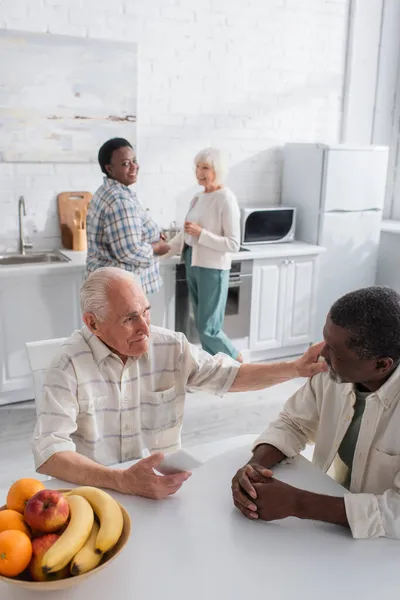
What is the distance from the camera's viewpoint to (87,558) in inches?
38.9

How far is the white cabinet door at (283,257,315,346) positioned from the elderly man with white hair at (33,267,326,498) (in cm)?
250

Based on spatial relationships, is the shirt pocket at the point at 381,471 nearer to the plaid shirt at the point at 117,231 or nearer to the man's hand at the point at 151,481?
the man's hand at the point at 151,481

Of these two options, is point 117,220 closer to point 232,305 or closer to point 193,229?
point 193,229

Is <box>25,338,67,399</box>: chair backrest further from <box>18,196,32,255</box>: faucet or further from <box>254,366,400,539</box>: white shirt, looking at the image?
<box>18,196,32,255</box>: faucet

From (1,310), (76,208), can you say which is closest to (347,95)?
(76,208)

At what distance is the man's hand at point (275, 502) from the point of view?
4.00 feet

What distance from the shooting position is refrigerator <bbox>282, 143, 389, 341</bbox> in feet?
13.9

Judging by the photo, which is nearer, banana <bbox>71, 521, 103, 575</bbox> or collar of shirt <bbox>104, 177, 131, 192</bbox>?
banana <bbox>71, 521, 103, 575</bbox>

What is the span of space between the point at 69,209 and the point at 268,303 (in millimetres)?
1470

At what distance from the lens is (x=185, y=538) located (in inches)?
45.9

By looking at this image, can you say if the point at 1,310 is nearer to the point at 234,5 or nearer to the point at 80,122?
the point at 80,122

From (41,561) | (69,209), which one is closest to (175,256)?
(69,209)

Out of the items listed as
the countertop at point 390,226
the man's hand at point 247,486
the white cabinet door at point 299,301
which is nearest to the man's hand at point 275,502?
the man's hand at point 247,486

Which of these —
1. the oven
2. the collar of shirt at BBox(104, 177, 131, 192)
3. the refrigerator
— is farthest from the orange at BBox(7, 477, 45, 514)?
the refrigerator
